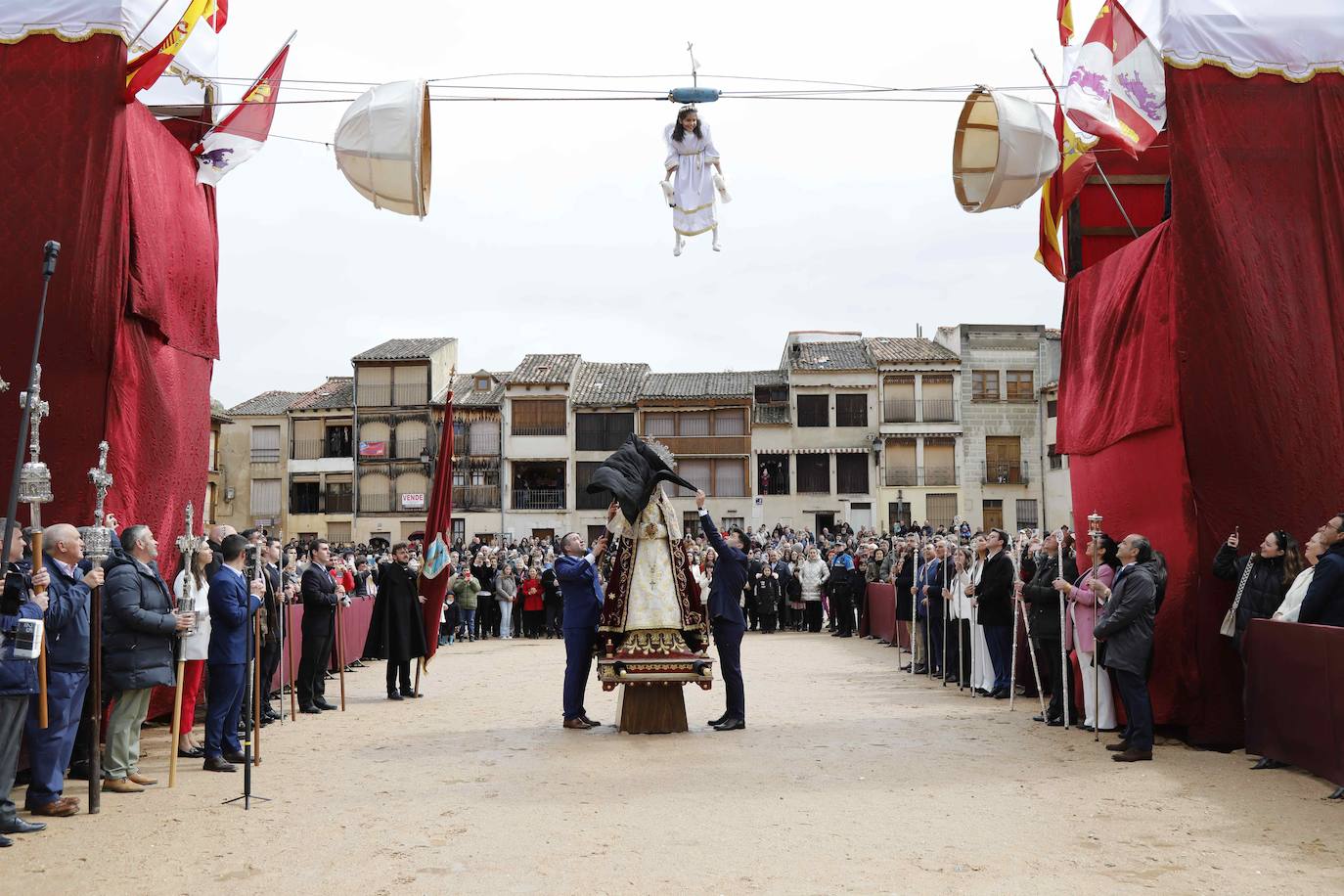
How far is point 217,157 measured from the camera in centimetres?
1163

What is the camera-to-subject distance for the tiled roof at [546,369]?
48.2 meters

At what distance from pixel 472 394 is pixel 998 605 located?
3916 cm

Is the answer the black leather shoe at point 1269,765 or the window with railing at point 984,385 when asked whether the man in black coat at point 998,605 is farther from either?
the window with railing at point 984,385

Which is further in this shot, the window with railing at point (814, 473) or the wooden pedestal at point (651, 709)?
the window with railing at point (814, 473)

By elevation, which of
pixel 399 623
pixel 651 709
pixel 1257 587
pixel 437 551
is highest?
pixel 437 551

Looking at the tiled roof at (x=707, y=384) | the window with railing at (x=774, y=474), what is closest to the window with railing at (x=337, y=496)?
the tiled roof at (x=707, y=384)

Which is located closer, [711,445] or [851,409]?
[851,409]

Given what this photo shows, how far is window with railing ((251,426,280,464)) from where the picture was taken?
50.1m

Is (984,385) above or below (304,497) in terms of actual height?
above

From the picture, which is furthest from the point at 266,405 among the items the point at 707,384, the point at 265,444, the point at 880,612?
the point at 880,612

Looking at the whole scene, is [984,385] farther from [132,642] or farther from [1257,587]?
[132,642]

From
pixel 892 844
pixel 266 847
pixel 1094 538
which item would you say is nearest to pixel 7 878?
pixel 266 847

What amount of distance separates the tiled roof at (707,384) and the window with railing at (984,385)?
7965 millimetres

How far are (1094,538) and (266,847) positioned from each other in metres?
7.25
